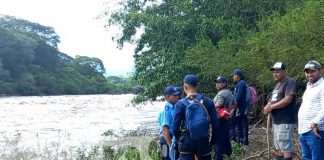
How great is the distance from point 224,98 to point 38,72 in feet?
228

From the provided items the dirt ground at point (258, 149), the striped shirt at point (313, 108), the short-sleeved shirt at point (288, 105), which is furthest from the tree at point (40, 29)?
the striped shirt at point (313, 108)

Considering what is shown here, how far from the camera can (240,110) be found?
29.4 feet

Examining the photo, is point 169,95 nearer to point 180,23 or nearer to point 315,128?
point 315,128

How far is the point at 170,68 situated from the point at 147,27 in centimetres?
185

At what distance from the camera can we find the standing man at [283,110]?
6.21m

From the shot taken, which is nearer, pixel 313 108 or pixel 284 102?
pixel 313 108

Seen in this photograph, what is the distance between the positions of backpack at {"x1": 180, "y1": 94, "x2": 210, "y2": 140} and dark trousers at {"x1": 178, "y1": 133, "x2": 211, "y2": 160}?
79 millimetres

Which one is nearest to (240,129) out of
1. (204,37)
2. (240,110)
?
(240,110)

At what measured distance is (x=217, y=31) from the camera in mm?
16188

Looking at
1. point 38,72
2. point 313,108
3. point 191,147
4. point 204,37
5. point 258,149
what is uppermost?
point 38,72

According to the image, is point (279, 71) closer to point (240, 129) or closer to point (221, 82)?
point (221, 82)

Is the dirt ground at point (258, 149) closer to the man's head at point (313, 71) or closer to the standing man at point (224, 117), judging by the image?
the standing man at point (224, 117)

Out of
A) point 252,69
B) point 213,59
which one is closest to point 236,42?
point 213,59

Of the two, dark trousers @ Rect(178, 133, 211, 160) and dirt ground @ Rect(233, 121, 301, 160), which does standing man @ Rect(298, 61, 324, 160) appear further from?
dirt ground @ Rect(233, 121, 301, 160)
